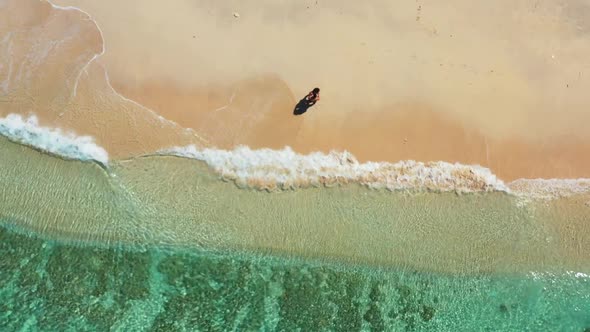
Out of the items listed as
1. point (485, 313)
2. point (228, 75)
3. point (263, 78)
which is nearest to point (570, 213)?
point (485, 313)

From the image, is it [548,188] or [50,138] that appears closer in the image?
[50,138]

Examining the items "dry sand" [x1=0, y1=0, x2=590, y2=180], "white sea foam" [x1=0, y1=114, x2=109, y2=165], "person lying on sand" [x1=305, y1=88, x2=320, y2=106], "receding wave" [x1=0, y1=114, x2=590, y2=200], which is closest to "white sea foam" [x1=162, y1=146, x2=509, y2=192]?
"receding wave" [x1=0, y1=114, x2=590, y2=200]

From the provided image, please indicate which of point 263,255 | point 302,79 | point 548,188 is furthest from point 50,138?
point 548,188

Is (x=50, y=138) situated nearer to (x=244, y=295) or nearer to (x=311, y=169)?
(x=244, y=295)

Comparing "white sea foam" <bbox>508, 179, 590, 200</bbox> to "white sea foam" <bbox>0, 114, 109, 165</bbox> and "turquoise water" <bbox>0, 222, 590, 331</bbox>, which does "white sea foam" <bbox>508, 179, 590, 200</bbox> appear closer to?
"turquoise water" <bbox>0, 222, 590, 331</bbox>

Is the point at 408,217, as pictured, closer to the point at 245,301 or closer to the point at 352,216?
the point at 352,216

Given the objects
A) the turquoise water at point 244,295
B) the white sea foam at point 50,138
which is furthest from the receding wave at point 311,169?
the turquoise water at point 244,295
